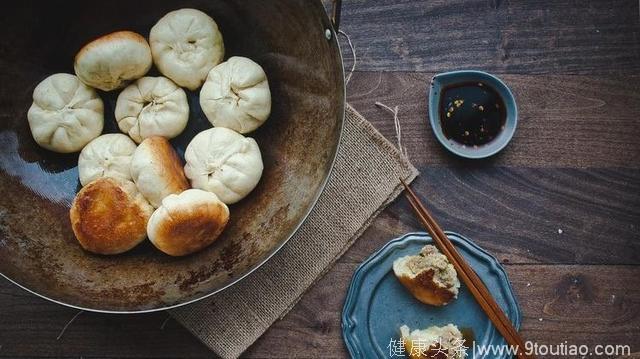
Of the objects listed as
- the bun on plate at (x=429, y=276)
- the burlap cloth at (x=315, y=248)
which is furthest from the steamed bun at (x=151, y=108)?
the bun on plate at (x=429, y=276)

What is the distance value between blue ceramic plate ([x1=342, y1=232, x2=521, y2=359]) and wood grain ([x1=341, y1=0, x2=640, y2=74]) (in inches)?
20.7

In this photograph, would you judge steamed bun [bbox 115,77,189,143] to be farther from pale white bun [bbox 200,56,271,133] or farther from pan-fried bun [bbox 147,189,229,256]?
pan-fried bun [bbox 147,189,229,256]

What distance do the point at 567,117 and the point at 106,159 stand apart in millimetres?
1319

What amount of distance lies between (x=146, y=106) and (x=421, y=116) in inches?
30.6

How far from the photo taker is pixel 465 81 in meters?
1.61

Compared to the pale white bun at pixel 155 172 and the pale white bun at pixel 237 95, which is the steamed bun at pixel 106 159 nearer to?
the pale white bun at pixel 155 172

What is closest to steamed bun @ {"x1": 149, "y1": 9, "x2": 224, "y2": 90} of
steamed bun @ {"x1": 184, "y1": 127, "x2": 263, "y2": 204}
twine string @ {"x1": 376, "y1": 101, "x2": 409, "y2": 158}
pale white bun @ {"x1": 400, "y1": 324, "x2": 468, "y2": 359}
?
steamed bun @ {"x1": 184, "y1": 127, "x2": 263, "y2": 204}

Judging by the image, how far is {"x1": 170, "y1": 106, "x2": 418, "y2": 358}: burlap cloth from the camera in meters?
1.57

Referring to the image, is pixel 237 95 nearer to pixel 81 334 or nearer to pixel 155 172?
pixel 155 172

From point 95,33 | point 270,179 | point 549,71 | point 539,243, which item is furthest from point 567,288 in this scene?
point 95,33

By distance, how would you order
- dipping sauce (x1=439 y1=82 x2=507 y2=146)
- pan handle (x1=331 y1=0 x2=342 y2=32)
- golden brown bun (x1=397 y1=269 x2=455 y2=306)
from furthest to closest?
dipping sauce (x1=439 y1=82 x2=507 y2=146), golden brown bun (x1=397 y1=269 x2=455 y2=306), pan handle (x1=331 y1=0 x2=342 y2=32)

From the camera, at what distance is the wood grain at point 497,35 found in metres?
1.63

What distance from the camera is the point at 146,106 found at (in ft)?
4.92

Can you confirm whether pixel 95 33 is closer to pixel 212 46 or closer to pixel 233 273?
pixel 212 46
